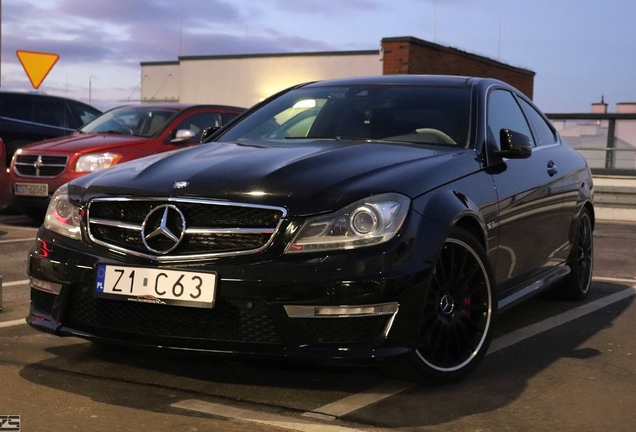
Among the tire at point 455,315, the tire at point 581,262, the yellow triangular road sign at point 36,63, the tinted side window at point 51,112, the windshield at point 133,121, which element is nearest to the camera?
the tire at point 455,315

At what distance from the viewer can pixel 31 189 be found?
1119 cm

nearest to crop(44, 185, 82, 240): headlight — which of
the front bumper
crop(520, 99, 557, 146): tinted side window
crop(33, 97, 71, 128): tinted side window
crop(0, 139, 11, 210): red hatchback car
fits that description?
the front bumper

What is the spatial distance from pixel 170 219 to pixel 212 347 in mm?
557

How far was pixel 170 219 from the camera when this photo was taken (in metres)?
4.11

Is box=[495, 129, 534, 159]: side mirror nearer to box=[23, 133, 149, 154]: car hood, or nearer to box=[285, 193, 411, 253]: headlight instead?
box=[285, 193, 411, 253]: headlight

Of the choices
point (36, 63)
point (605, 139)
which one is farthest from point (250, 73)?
point (605, 139)

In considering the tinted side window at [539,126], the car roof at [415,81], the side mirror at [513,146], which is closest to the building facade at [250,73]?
the tinted side window at [539,126]

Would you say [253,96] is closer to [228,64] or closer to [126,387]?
[228,64]

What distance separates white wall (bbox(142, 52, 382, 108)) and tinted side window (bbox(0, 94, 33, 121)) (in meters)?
21.9

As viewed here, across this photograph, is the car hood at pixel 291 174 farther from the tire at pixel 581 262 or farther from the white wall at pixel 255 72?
the white wall at pixel 255 72

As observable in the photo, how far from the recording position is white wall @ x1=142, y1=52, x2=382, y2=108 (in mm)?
35625

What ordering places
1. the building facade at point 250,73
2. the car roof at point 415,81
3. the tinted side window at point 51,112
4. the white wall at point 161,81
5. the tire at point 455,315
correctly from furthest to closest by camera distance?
1. the white wall at point 161,81
2. the building facade at point 250,73
3. the tinted side window at point 51,112
4. the car roof at point 415,81
5. the tire at point 455,315

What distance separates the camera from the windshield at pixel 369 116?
5.24 meters

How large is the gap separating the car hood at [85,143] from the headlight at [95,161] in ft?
0.25
